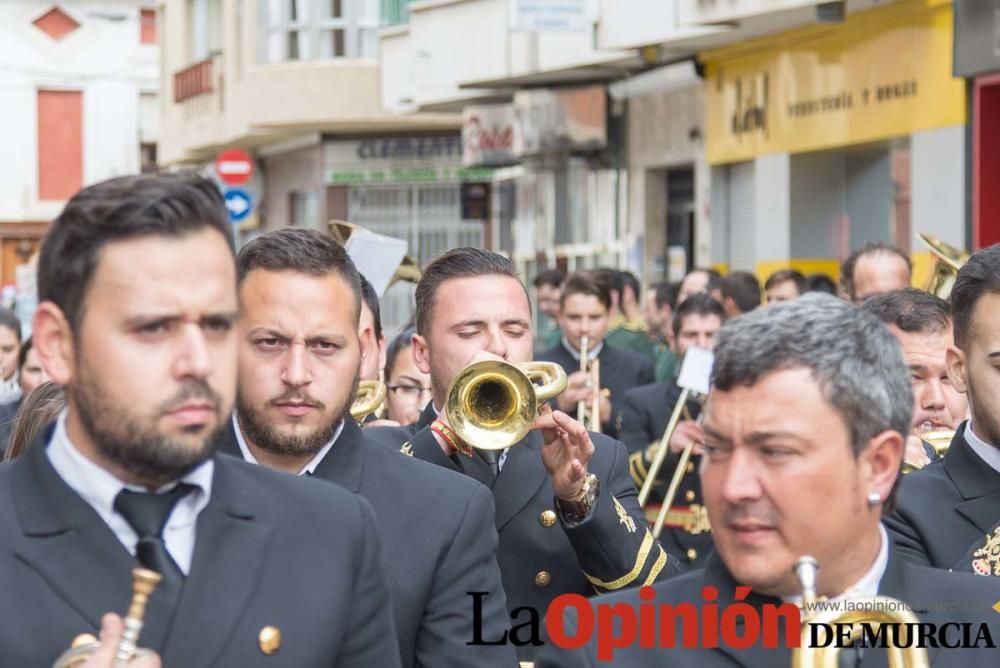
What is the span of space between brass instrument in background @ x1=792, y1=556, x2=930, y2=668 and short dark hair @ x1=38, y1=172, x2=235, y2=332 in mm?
1186

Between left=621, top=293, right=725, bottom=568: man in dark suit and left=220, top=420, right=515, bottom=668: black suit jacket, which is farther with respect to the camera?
left=621, top=293, right=725, bottom=568: man in dark suit

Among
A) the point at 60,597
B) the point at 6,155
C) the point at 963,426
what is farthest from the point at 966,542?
the point at 6,155

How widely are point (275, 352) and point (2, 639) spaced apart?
1727 mm

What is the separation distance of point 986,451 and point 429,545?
4.80ft

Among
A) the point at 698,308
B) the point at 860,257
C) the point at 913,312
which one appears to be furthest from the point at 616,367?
the point at 913,312

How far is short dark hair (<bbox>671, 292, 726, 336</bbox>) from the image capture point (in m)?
12.2

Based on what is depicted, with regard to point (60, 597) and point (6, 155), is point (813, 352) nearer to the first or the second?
point (60, 597)

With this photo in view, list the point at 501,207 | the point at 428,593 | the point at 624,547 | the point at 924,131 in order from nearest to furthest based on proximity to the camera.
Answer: the point at 428,593 < the point at 624,547 < the point at 924,131 < the point at 501,207

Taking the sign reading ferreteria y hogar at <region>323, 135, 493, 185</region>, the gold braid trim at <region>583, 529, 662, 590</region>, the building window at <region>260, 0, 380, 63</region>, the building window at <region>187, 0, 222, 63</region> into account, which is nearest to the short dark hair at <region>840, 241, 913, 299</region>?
the gold braid trim at <region>583, 529, 662, 590</region>

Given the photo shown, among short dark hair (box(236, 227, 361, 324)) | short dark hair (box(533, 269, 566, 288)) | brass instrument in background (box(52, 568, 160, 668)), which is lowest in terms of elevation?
short dark hair (box(533, 269, 566, 288))

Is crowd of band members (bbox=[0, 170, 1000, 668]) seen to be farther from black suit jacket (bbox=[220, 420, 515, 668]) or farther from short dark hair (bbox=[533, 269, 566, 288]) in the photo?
short dark hair (bbox=[533, 269, 566, 288])

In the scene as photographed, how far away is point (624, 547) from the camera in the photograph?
609 centimetres

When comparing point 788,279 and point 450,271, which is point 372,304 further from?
point 788,279

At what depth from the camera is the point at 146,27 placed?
52.2 metres
